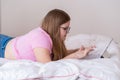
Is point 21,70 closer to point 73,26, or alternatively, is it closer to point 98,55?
point 98,55

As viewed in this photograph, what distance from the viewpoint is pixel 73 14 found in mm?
2453

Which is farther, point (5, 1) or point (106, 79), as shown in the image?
point (5, 1)

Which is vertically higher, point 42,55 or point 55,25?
point 55,25

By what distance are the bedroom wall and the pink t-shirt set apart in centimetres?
113

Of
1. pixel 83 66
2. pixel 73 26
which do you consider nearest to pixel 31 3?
pixel 73 26

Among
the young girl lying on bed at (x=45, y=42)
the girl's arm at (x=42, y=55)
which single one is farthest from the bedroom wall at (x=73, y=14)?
the girl's arm at (x=42, y=55)

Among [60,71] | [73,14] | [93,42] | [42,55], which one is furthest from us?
[73,14]

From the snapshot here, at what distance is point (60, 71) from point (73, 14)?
1.52 metres

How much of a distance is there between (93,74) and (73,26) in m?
1.54

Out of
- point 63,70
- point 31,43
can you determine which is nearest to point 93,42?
point 31,43

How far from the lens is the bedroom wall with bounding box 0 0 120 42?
2394 millimetres

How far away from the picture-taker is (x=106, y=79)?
96cm

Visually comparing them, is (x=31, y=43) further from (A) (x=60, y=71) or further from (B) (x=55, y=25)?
(A) (x=60, y=71)

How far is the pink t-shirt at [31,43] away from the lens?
1.27m
